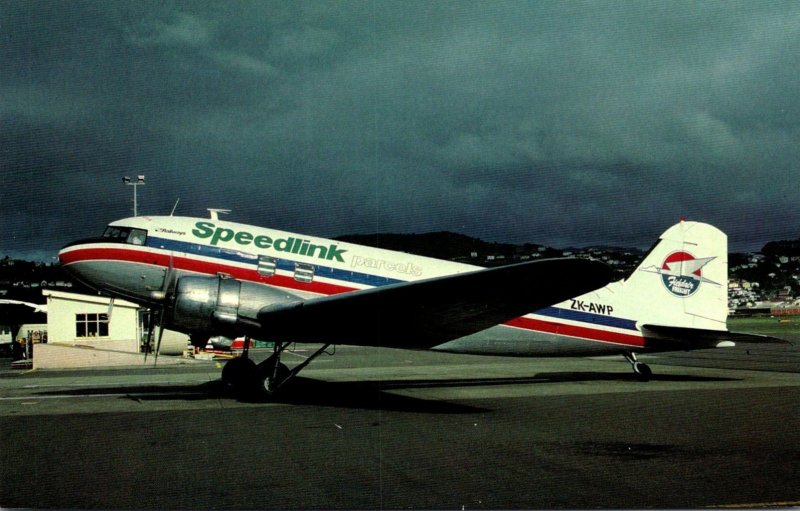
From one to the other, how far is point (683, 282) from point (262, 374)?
11.7m

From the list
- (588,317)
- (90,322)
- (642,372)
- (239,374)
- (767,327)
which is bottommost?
(767,327)

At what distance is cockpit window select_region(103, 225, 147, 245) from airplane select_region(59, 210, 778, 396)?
0.08 ft

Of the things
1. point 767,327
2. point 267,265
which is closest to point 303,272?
point 267,265

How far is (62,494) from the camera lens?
575 centimetres

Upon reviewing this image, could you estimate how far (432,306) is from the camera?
36.0 feet

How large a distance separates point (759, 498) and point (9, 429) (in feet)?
34.2

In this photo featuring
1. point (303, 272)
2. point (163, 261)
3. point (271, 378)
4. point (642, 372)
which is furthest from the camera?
point (642, 372)

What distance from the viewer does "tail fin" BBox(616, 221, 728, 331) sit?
52.7 feet

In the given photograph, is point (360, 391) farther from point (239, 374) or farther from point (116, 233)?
point (116, 233)

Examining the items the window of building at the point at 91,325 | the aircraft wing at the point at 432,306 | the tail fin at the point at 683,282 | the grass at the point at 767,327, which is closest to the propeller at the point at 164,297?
the aircraft wing at the point at 432,306

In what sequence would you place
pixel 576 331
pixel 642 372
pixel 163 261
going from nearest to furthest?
pixel 163 261 → pixel 576 331 → pixel 642 372

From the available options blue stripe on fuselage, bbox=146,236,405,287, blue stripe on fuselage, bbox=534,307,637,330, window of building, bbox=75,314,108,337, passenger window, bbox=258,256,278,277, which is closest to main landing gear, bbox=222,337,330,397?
passenger window, bbox=258,256,278,277

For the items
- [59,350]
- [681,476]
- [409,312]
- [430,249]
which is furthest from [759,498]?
[59,350]

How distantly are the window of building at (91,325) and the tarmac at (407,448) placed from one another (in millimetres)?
15212
